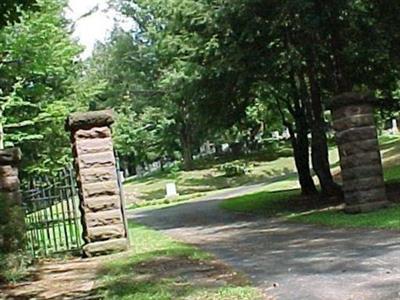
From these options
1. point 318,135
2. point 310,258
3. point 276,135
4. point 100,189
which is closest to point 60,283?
point 100,189

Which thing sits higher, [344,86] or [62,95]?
[62,95]

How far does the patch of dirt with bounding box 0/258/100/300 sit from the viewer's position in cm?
827

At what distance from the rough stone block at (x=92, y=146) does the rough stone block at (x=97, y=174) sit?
349mm

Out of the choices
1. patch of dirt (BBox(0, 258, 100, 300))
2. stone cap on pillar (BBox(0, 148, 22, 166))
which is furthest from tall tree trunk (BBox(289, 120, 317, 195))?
stone cap on pillar (BBox(0, 148, 22, 166))

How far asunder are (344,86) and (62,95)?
1669cm

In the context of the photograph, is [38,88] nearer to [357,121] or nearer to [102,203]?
[102,203]

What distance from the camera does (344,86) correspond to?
16547mm

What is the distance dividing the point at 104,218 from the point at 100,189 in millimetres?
554

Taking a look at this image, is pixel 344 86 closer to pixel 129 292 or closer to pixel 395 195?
pixel 395 195

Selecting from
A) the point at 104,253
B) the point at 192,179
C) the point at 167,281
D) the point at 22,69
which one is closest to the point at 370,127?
the point at 104,253

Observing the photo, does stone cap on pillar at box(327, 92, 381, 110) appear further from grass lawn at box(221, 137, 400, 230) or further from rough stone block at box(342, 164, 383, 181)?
grass lawn at box(221, 137, 400, 230)

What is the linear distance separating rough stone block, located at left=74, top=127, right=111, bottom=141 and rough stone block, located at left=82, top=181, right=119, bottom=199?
0.90 metres

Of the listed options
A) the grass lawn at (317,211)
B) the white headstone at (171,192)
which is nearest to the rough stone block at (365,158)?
the grass lawn at (317,211)

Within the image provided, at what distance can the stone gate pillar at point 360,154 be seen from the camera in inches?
523
